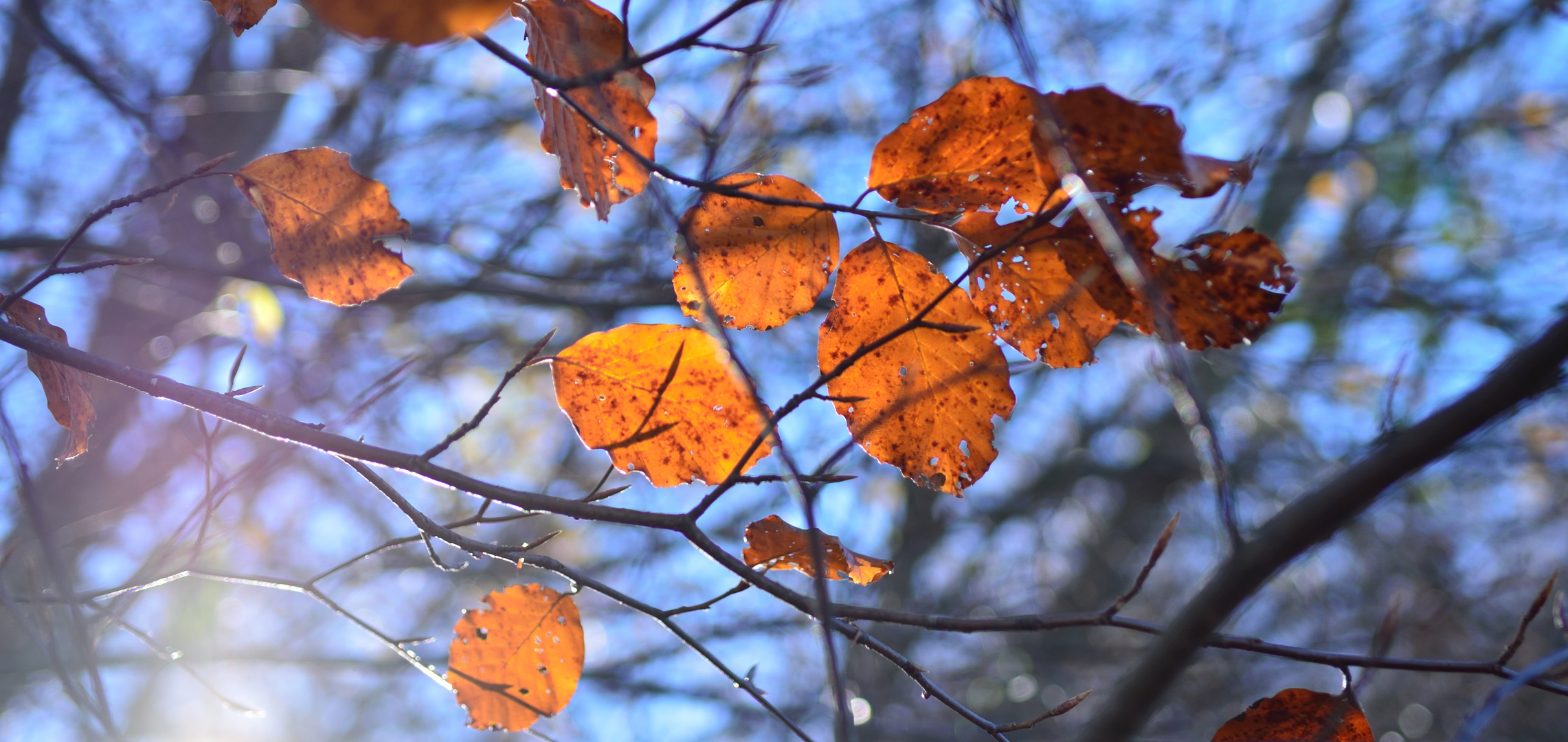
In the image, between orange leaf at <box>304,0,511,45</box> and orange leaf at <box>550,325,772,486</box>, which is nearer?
orange leaf at <box>304,0,511,45</box>

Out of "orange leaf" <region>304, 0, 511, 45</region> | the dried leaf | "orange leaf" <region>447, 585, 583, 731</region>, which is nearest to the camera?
"orange leaf" <region>304, 0, 511, 45</region>

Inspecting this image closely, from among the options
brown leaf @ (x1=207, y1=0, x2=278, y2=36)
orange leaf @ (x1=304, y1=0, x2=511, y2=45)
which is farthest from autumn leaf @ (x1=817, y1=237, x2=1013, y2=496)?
brown leaf @ (x1=207, y1=0, x2=278, y2=36)

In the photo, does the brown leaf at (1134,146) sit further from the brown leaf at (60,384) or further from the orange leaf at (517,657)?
the brown leaf at (60,384)

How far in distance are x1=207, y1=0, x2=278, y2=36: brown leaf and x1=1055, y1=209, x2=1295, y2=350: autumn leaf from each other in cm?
52

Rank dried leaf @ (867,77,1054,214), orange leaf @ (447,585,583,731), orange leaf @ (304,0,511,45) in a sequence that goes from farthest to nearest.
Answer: orange leaf @ (447,585,583,731), dried leaf @ (867,77,1054,214), orange leaf @ (304,0,511,45)

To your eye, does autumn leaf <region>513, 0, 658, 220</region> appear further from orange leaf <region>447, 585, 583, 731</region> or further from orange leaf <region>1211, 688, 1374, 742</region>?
orange leaf <region>1211, 688, 1374, 742</region>

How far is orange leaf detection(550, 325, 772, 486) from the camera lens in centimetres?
49

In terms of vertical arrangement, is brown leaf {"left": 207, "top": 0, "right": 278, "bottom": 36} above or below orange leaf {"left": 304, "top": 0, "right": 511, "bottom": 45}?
above

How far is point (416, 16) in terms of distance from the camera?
12.7 inches

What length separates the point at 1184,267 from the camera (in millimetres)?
416

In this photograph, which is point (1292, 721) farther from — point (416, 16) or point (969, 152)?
point (416, 16)

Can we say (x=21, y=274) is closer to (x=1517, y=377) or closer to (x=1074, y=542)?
(x=1517, y=377)

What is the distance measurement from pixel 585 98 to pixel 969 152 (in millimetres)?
242

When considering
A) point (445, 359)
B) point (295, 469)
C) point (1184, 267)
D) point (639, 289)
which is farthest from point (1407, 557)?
point (295, 469)
